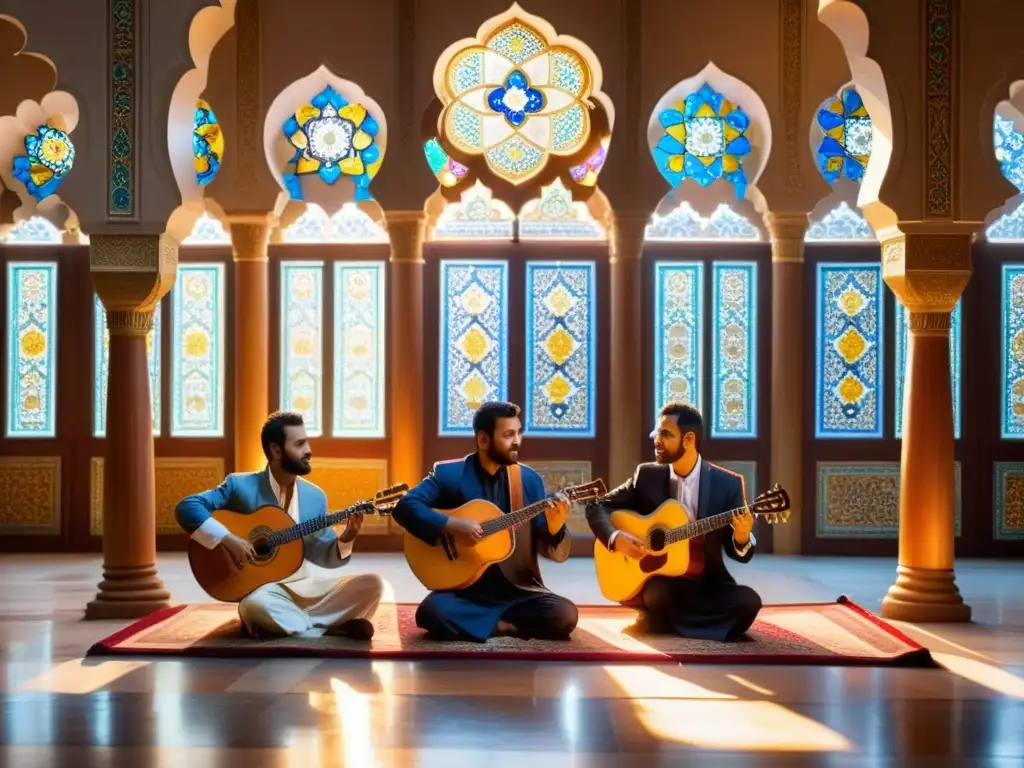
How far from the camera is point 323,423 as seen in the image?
1165 cm

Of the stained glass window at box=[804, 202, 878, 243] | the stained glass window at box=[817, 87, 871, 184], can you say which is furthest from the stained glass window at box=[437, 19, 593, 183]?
the stained glass window at box=[804, 202, 878, 243]

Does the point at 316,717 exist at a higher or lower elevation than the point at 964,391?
lower

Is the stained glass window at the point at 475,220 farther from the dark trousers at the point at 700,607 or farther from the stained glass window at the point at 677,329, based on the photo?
the dark trousers at the point at 700,607

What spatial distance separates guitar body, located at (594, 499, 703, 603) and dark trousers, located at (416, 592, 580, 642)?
327 millimetres

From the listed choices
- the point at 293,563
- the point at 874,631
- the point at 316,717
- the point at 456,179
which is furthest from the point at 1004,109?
the point at 316,717

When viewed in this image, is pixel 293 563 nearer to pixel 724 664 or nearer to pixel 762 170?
pixel 724 664

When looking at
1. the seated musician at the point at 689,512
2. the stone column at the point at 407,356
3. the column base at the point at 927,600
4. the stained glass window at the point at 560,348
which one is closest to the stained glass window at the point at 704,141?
the stained glass window at the point at 560,348

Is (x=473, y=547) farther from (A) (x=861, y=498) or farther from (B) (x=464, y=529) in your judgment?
(A) (x=861, y=498)

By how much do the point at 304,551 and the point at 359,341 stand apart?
4.53m

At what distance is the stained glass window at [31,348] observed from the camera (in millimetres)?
11703

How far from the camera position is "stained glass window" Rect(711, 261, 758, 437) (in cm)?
1164

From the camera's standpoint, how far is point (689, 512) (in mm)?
7348

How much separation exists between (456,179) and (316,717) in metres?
6.54

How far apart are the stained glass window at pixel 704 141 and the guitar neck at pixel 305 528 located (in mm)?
5368
